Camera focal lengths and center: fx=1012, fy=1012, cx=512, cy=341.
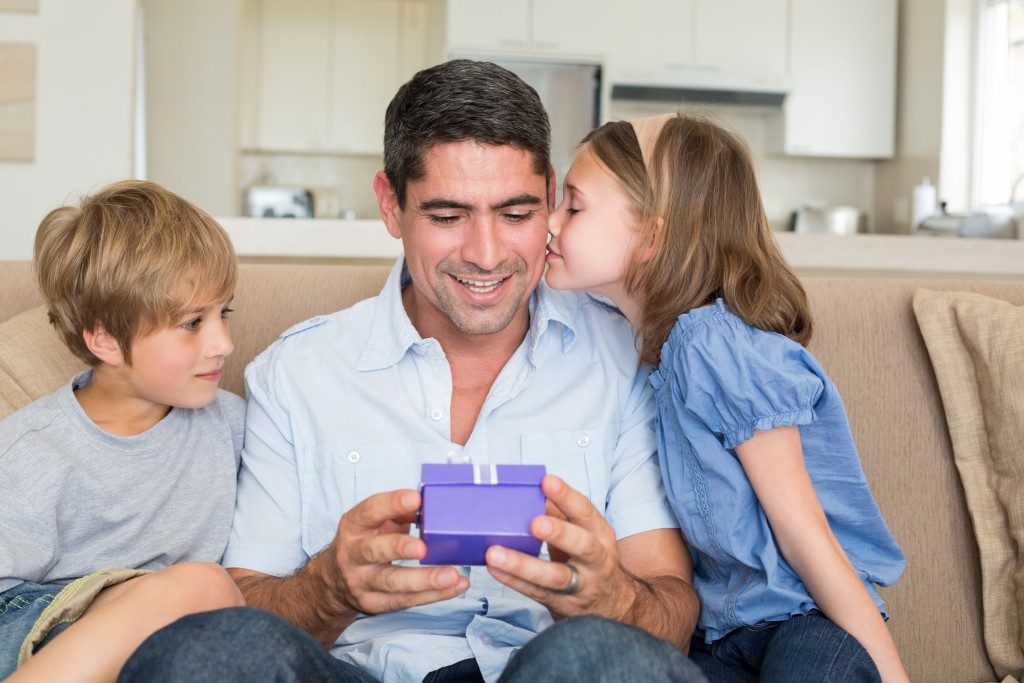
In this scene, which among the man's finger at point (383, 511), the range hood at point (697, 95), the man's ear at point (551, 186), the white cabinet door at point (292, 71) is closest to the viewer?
the man's finger at point (383, 511)

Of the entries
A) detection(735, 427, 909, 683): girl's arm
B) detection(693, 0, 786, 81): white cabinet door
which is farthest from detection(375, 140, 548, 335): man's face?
detection(693, 0, 786, 81): white cabinet door

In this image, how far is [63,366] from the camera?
1612 millimetres

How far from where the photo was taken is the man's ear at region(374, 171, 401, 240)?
5.61ft

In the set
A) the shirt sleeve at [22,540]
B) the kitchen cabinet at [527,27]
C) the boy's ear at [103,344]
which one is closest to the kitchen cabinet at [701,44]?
the kitchen cabinet at [527,27]

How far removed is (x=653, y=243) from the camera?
1.59 m

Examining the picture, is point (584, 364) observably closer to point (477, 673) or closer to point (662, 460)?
point (662, 460)

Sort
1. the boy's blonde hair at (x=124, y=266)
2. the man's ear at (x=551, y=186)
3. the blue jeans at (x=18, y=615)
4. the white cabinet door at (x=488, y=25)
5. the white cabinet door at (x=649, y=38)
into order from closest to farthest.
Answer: the blue jeans at (x=18, y=615) < the boy's blonde hair at (x=124, y=266) < the man's ear at (x=551, y=186) < the white cabinet door at (x=488, y=25) < the white cabinet door at (x=649, y=38)

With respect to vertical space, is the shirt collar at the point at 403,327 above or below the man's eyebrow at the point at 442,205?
below

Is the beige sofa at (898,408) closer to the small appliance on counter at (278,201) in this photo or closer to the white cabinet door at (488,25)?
the white cabinet door at (488,25)

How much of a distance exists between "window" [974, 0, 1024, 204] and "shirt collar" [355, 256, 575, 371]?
4.24m

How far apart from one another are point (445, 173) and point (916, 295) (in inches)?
33.3

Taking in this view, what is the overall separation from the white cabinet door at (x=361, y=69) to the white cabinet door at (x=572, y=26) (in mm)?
1410

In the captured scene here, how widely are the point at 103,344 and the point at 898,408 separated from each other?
1.28 m

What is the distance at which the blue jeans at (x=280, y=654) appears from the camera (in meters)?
0.95
